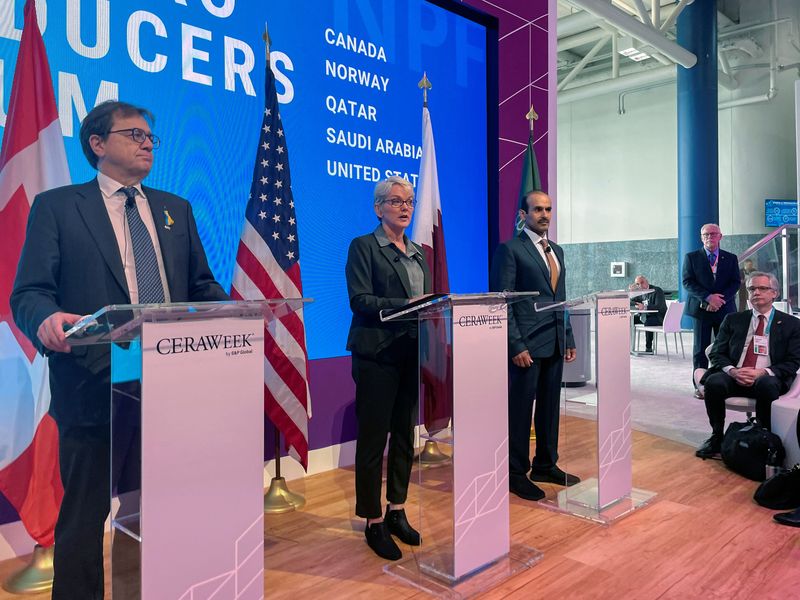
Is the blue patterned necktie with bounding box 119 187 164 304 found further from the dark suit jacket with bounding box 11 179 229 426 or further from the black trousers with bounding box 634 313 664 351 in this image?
the black trousers with bounding box 634 313 664 351

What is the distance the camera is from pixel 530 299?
338 cm

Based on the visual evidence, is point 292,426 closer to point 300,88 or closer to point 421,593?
point 421,593

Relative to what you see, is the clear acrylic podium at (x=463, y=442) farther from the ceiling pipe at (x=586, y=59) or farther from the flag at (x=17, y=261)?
the ceiling pipe at (x=586, y=59)

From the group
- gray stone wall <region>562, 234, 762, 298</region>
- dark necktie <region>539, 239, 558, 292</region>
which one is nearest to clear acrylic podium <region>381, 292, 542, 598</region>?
dark necktie <region>539, 239, 558, 292</region>

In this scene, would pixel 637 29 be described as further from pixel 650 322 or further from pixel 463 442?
pixel 463 442

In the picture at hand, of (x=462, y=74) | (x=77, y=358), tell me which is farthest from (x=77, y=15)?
(x=462, y=74)

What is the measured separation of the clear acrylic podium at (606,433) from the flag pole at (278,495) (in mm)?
1377

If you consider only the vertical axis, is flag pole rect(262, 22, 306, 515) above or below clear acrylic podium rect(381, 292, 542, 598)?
below

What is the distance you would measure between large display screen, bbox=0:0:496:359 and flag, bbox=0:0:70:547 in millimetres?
235

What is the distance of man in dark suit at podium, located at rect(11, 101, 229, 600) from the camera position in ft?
5.55

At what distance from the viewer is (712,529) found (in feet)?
9.43

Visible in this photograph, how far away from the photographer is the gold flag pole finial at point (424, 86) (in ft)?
14.0

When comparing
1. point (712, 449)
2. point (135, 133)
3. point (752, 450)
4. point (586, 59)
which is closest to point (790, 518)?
point (752, 450)

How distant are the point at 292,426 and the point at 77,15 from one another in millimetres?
2308
